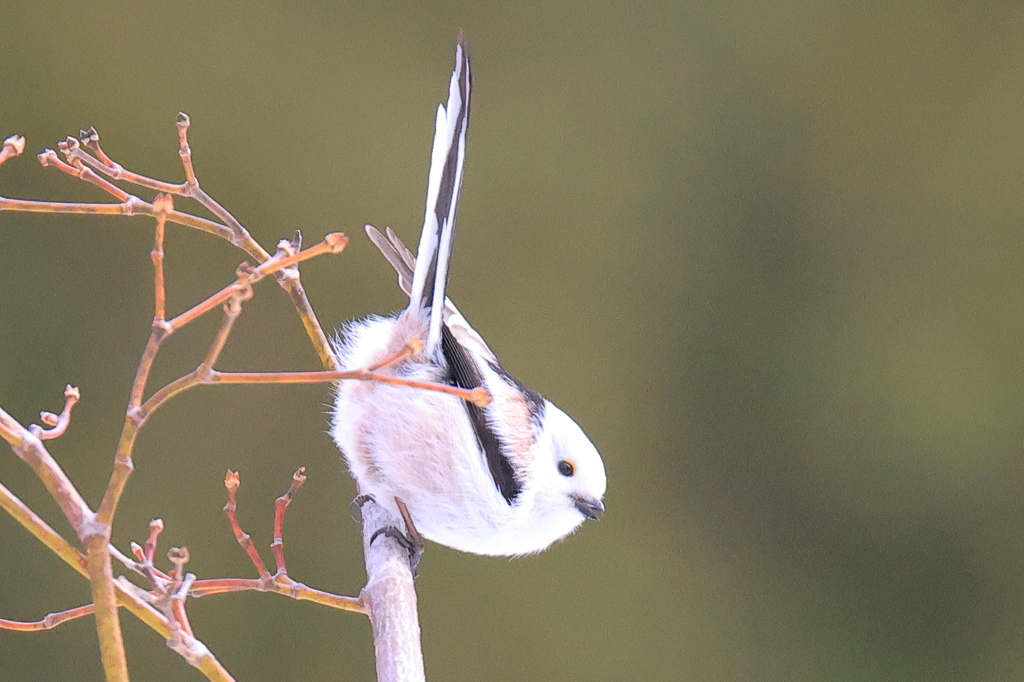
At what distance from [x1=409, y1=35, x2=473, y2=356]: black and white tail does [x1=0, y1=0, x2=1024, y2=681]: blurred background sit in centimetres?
80

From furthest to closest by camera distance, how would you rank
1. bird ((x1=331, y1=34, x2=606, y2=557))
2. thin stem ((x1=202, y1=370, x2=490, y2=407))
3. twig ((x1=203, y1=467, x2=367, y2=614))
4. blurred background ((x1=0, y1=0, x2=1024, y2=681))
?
blurred background ((x1=0, y1=0, x2=1024, y2=681)) < bird ((x1=331, y1=34, x2=606, y2=557)) < twig ((x1=203, y1=467, x2=367, y2=614)) < thin stem ((x1=202, y1=370, x2=490, y2=407))

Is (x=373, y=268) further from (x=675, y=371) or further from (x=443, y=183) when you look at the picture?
(x=443, y=183)

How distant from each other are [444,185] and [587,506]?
296 mm

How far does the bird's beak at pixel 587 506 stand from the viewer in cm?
74

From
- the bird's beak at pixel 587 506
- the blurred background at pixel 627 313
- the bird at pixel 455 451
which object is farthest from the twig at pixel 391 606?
the blurred background at pixel 627 313

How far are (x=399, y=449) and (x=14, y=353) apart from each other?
90cm

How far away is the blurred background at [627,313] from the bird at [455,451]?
2.21 ft

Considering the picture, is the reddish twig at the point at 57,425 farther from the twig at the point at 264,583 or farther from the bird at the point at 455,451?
Answer: the bird at the point at 455,451

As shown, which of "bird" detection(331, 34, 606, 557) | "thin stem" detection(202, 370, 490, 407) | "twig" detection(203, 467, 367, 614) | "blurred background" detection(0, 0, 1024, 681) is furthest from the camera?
"blurred background" detection(0, 0, 1024, 681)

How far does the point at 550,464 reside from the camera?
29.3 inches

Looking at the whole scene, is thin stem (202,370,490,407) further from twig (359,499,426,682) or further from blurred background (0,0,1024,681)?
blurred background (0,0,1024,681)

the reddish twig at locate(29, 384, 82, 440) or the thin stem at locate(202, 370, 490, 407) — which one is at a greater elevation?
the reddish twig at locate(29, 384, 82, 440)

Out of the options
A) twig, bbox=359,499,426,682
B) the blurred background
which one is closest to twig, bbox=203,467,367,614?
twig, bbox=359,499,426,682

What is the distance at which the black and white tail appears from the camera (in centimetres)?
54
